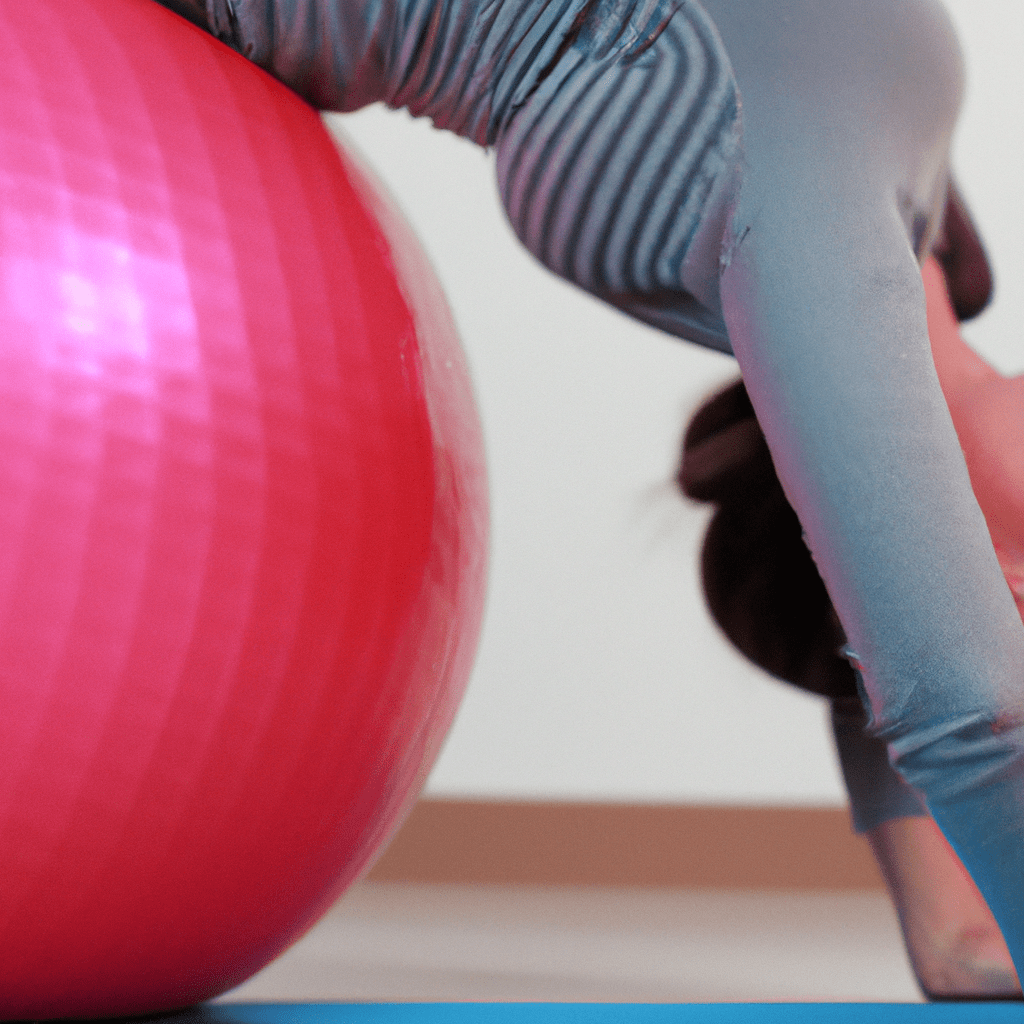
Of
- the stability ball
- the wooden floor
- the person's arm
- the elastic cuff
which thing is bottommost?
the wooden floor

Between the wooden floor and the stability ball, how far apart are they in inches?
12.3

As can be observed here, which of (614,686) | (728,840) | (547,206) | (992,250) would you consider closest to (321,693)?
(547,206)

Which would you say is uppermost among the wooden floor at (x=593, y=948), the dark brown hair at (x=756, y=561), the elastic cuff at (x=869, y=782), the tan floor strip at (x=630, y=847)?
the dark brown hair at (x=756, y=561)

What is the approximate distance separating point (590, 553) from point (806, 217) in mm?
1218

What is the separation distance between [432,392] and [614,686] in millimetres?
1143

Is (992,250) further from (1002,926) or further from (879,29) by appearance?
(1002,926)

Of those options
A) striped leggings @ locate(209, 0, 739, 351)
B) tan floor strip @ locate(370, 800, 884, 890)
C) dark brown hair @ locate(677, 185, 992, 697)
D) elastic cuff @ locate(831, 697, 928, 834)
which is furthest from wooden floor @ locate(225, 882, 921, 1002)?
striped leggings @ locate(209, 0, 739, 351)

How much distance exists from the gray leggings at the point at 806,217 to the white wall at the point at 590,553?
104 centimetres

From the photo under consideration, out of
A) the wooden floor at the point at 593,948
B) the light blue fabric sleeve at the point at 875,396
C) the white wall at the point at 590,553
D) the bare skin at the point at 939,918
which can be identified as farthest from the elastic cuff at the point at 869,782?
the white wall at the point at 590,553

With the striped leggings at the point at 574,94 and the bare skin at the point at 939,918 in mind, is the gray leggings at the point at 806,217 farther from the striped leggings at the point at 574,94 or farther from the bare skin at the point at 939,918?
the bare skin at the point at 939,918

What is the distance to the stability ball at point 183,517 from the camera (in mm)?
553

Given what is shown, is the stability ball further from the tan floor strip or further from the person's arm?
the tan floor strip

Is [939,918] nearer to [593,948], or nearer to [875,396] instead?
[593,948]

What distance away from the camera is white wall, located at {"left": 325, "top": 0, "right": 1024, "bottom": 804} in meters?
1.78
